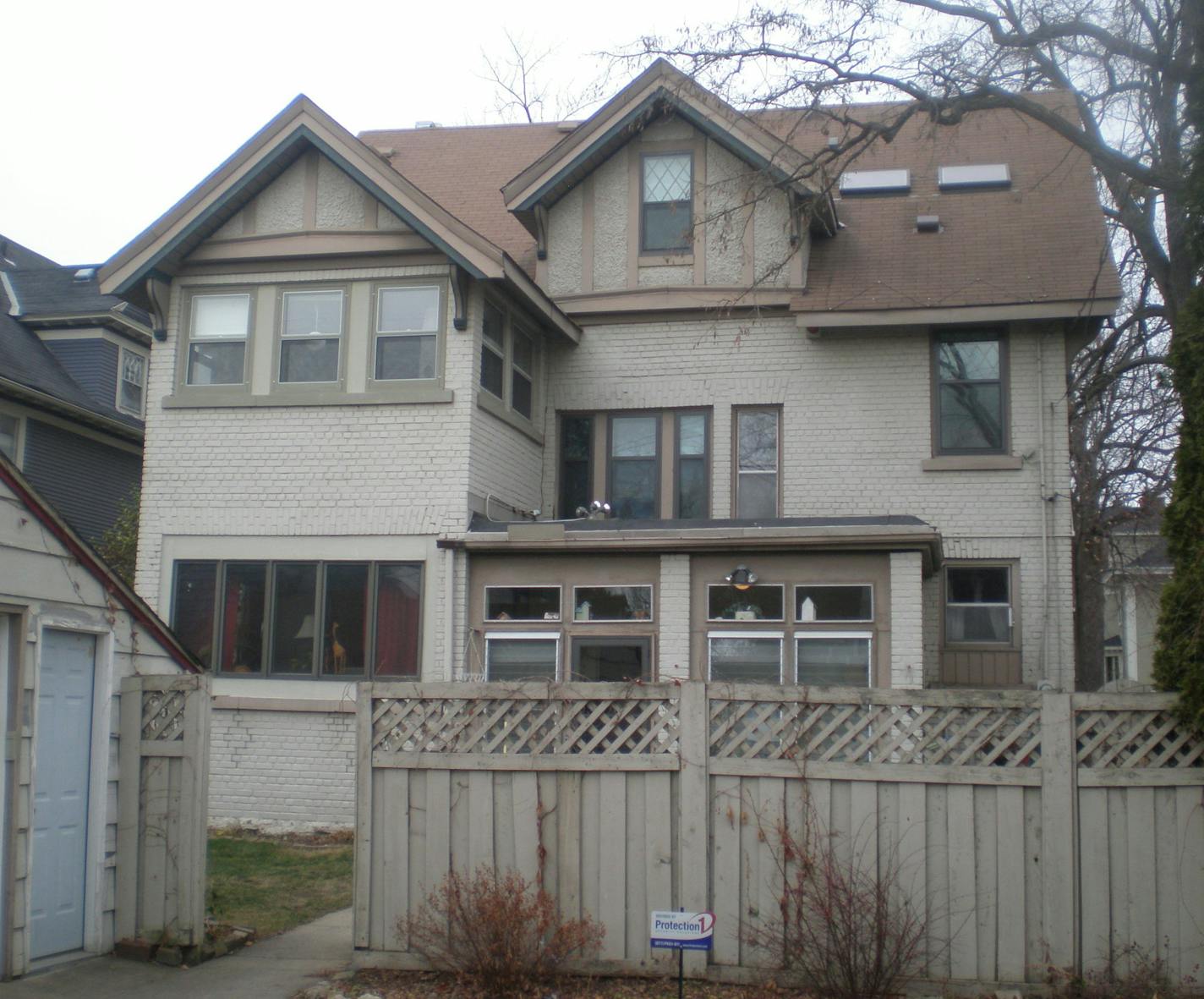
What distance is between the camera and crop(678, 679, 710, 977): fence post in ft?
26.2

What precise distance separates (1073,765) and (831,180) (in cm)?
853

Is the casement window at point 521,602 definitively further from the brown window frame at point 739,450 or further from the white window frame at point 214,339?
the white window frame at point 214,339

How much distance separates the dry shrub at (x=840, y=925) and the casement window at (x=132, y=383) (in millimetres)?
19643

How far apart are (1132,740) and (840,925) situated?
6.75 ft

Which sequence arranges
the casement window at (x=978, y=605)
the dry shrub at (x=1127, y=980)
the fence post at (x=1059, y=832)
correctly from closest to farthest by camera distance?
the dry shrub at (x=1127, y=980) → the fence post at (x=1059, y=832) → the casement window at (x=978, y=605)

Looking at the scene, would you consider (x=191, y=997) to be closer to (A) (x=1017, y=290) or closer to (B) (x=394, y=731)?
(B) (x=394, y=731)

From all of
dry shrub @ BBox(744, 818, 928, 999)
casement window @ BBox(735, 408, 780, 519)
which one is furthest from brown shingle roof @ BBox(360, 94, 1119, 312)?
dry shrub @ BBox(744, 818, 928, 999)

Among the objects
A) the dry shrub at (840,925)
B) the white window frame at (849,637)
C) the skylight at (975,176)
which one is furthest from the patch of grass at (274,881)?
A: the skylight at (975,176)

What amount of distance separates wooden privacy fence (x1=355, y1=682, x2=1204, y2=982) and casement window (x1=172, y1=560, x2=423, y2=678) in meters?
6.52

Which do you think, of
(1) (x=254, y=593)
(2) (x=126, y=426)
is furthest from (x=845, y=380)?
(2) (x=126, y=426)

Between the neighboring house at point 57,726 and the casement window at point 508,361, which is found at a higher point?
the casement window at point 508,361

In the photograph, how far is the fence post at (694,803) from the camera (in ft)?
26.2

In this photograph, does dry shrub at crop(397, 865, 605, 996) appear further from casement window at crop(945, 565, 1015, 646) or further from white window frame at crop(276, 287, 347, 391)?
casement window at crop(945, 565, 1015, 646)

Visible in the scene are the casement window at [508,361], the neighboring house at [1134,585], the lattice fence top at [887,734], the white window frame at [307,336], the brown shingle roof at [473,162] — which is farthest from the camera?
the neighboring house at [1134,585]
